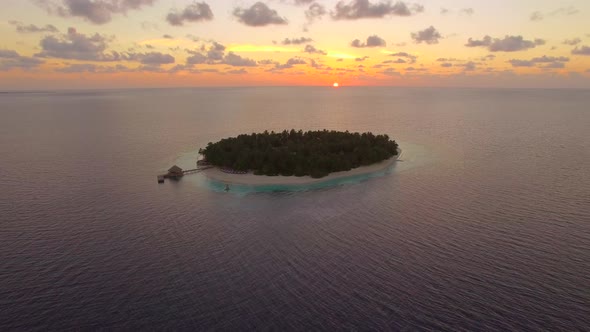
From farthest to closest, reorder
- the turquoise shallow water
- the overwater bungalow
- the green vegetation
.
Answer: the overwater bungalow → the green vegetation → the turquoise shallow water

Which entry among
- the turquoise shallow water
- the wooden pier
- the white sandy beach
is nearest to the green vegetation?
the white sandy beach

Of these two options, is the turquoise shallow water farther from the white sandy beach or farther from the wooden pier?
the wooden pier

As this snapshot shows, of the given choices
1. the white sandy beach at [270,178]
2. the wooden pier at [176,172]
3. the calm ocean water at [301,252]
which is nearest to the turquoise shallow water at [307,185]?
the white sandy beach at [270,178]

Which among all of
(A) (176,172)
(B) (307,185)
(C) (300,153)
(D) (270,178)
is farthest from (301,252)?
(A) (176,172)

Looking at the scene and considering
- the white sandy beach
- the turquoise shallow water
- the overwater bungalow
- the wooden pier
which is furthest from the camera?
the overwater bungalow

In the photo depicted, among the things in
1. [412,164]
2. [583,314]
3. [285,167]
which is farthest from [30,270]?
[412,164]

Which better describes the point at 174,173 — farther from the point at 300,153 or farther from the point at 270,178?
the point at 300,153

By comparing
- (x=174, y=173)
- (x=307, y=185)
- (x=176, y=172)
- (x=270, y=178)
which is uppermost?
(x=270, y=178)

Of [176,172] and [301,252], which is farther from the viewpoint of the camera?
[176,172]

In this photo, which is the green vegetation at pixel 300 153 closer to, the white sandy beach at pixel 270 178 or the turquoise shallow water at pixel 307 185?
the white sandy beach at pixel 270 178
